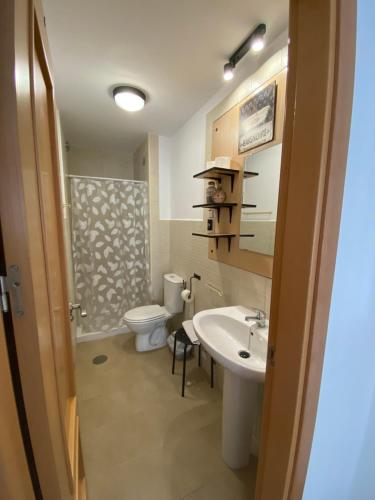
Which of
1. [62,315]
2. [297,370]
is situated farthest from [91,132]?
[297,370]

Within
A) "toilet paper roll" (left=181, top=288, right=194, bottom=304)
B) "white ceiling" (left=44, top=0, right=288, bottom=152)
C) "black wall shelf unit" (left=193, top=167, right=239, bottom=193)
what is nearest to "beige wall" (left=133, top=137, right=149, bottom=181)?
"white ceiling" (left=44, top=0, right=288, bottom=152)

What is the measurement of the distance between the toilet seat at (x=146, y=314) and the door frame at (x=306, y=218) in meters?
1.64

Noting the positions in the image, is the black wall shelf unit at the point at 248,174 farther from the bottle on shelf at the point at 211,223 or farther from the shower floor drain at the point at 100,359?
the shower floor drain at the point at 100,359

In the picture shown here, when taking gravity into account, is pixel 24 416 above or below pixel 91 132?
below

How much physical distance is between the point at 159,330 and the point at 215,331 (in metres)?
1.18

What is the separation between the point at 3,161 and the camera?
390 millimetres

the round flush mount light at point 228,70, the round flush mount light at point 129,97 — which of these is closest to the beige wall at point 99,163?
the round flush mount light at point 129,97

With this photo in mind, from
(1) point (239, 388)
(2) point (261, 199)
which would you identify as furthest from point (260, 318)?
(2) point (261, 199)

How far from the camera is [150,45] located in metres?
1.22

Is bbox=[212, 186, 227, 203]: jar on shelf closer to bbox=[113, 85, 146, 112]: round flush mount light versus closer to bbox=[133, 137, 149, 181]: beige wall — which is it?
bbox=[113, 85, 146, 112]: round flush mount light

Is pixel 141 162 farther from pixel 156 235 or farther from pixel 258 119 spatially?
pixel 258 119

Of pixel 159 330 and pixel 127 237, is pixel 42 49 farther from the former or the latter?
pixel 159 330

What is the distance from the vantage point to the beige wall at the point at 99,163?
2.95 m

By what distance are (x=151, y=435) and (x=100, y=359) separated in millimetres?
1011
